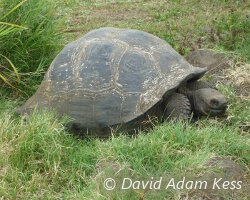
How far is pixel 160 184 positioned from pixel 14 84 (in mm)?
2797

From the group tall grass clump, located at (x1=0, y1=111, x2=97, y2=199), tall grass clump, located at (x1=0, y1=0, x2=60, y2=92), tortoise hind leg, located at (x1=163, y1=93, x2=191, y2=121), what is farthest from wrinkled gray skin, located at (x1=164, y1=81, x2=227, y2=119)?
tall grass clump, located at (x1=0, y1=0, x2=60, y2=92)

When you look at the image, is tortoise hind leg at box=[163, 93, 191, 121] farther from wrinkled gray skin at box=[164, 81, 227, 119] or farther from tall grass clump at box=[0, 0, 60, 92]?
tall grass clump at box=[0, 0, 60, 92]

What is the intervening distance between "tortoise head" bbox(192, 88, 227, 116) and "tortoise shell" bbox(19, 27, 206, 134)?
21cm

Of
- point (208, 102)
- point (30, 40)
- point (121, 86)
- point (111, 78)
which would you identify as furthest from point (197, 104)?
point (30, 40)

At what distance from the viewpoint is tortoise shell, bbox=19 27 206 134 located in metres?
4.87

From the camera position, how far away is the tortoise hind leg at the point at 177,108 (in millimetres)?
4938

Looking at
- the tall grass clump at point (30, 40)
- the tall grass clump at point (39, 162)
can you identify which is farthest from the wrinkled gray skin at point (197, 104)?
the tall grass clump at point (30, 40)

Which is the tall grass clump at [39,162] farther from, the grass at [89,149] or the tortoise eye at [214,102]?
the tortoise eye at [214,102]

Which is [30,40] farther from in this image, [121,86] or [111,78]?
[121,86]

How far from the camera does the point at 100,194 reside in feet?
Result: 11.8

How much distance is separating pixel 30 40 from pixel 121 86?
5.35 feet

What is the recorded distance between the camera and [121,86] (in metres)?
4.91

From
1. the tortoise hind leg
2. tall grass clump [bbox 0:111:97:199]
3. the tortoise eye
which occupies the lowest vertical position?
tall grass clump [bbox 0:111:97:199]

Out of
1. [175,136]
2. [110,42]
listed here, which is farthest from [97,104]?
[175,136]
